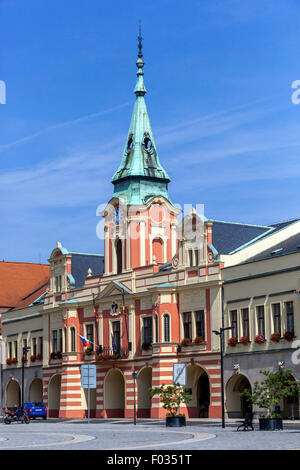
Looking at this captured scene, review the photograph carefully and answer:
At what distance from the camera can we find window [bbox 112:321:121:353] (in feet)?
226

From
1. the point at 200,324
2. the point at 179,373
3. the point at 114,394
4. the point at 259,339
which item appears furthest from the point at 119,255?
the point at 179,373

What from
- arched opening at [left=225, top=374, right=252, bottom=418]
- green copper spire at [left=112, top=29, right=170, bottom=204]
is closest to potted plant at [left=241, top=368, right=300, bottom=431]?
arched opening at [left=225, top=374, right=252, bottom=418]

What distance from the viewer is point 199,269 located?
62.8 meters

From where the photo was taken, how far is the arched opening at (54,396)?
76500 millimetres

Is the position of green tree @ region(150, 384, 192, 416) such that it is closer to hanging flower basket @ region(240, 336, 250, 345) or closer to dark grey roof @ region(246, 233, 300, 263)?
hanging flower basket @ region(240, 336, 250, 345)

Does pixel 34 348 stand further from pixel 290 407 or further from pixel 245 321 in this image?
pixel 290 407

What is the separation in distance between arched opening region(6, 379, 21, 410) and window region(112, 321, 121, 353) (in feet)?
65.6

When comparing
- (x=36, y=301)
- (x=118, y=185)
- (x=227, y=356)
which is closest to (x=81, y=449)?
(x=227, y=356)

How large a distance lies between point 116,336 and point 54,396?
1138 centimetres

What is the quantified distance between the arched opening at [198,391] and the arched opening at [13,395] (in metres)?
27.2

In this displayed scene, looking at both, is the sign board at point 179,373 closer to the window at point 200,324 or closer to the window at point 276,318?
the window at point 276,318

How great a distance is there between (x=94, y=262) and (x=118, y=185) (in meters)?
10.7

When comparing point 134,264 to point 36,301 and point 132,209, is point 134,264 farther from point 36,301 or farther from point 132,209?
point 36,301
